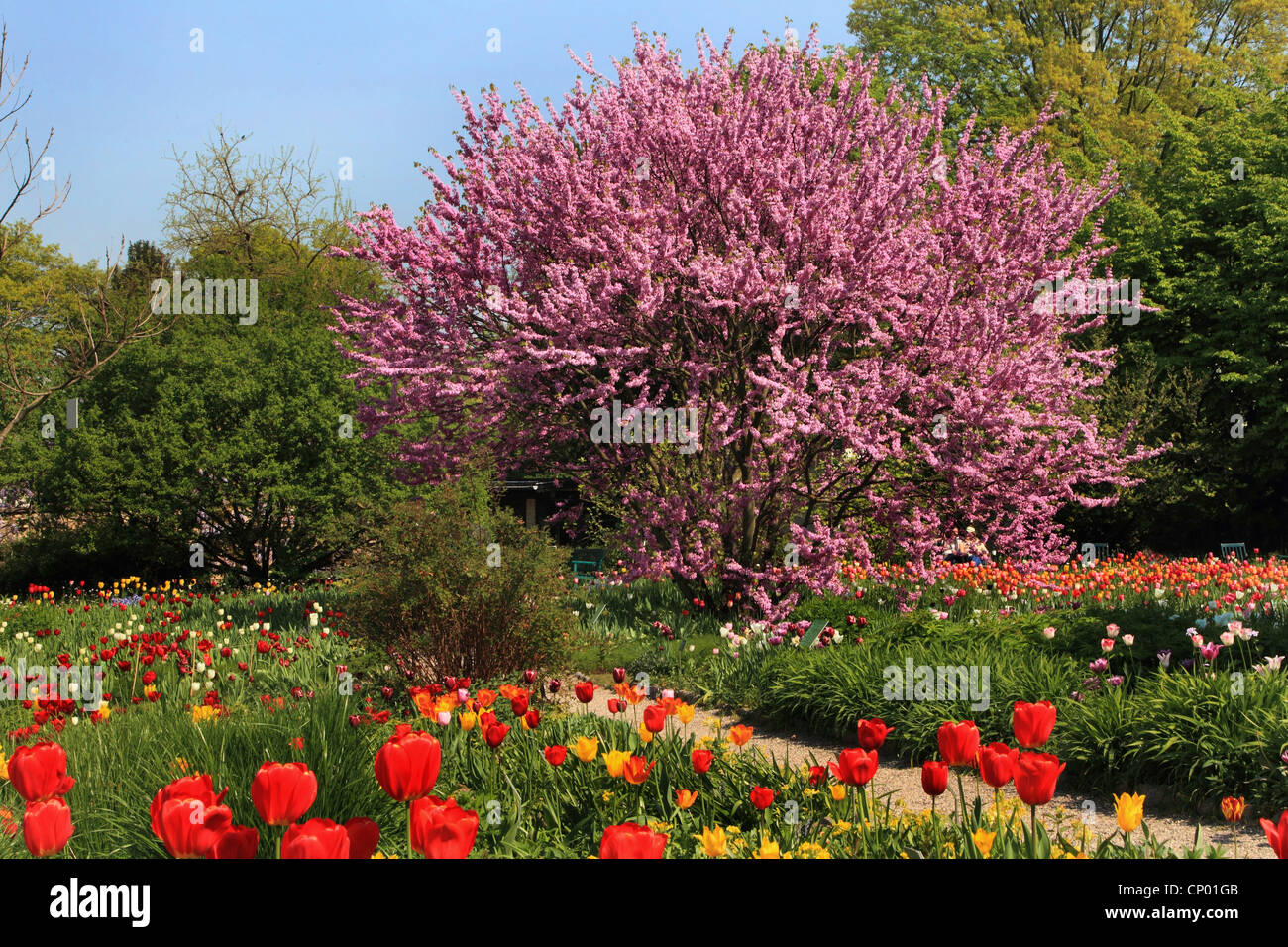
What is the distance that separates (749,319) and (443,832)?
819 cm

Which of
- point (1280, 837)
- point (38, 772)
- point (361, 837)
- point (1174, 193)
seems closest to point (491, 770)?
point (38, 772)

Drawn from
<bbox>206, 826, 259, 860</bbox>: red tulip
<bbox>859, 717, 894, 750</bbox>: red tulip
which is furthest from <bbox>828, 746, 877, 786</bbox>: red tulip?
<bbox>206, 826, 259, 860</bbox>: red tulip

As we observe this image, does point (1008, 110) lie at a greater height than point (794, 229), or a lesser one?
greater

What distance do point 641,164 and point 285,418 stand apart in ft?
31.5

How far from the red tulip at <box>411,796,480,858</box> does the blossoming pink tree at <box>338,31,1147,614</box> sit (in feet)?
22.4

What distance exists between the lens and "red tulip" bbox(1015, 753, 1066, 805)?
2.69 m

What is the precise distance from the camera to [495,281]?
10578mm

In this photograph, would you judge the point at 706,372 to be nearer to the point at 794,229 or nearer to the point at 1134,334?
the point at 794,229

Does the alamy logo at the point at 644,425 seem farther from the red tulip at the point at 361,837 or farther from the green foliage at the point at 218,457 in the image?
the green foliage at the point at 218,457

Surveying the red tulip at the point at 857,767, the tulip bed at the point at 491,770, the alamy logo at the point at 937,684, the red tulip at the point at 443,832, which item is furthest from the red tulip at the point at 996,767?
the alamy logo at the point at 937,684

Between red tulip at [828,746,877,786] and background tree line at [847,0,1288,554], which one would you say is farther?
background tree line at [847,0,1288,554]

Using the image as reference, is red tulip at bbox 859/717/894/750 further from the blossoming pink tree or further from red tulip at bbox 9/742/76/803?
the blossoming pink tree
